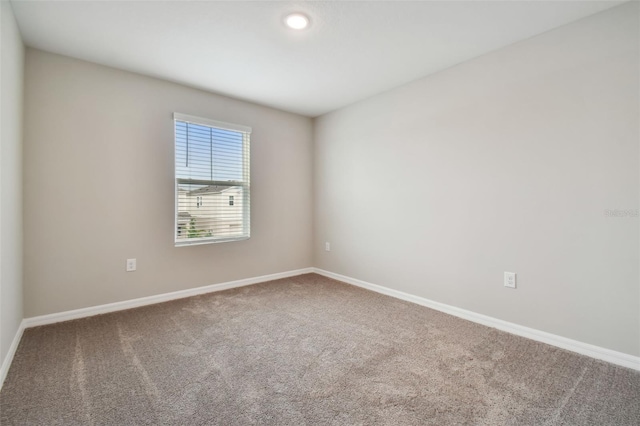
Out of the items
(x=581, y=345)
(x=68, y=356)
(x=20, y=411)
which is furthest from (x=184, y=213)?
(x=581, y=345)

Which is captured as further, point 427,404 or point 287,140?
point 287,140

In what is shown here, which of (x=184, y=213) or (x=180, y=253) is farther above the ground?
(x=184, y=213)

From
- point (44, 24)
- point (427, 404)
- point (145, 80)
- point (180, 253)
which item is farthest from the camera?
point (180, 253)

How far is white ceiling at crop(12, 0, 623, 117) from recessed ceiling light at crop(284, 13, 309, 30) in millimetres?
49

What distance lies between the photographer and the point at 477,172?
2580 mm

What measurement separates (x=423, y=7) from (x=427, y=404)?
2404mm

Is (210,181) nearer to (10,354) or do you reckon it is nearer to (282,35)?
(282,35)

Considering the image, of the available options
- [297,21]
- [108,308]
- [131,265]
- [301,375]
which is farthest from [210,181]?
[301,375]

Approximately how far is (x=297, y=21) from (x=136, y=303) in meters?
2.95

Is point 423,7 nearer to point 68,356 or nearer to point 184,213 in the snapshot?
point 184,213

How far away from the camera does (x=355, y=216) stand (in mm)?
3762

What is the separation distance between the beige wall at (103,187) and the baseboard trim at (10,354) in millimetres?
234

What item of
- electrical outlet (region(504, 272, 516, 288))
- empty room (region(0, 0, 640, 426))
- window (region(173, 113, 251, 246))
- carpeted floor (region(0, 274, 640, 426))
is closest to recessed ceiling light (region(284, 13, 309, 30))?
empty room (region(0, 0, 640, 426))

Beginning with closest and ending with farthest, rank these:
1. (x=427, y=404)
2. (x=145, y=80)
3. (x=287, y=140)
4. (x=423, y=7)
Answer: (x=427, y=404) < (x=423, y=7) < (x=145, y=80) < (x=287, y=140)
